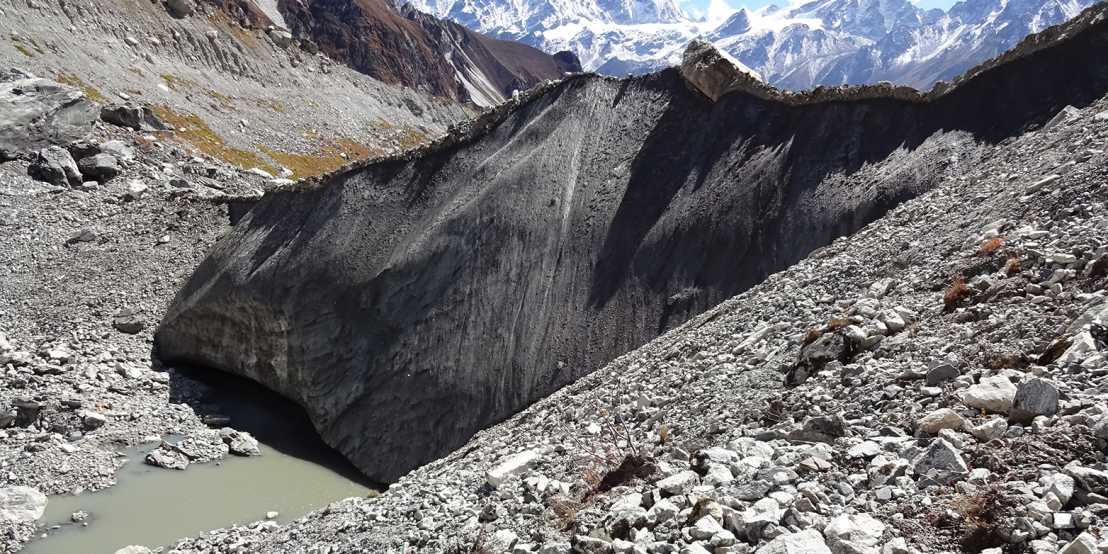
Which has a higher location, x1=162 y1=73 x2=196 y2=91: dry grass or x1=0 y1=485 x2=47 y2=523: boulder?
x1=162 y1=73 x2=196 y2=91: dry grass

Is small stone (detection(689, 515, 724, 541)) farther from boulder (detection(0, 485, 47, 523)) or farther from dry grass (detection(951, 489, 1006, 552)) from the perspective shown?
boulder (detection(0, 485, 47, 523))

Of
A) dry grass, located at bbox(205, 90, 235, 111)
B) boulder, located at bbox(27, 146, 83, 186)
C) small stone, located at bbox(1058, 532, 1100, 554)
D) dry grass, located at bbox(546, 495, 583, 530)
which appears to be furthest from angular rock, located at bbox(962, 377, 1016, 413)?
dry grass, located at bbox(205, 90, 235, 111)

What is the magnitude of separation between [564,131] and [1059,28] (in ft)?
55.2

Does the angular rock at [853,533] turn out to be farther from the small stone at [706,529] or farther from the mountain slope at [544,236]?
the mountain slope at [544,236]

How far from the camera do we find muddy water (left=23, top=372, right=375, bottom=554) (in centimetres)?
2117

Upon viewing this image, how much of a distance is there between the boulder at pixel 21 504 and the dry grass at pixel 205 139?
175 ft

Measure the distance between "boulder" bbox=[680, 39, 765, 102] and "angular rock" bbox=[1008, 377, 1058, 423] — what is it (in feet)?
70.3

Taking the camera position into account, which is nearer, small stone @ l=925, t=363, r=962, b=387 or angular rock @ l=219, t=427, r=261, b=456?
small stone @ l=925, t=363, r=962, b=387

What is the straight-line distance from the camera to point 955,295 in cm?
1280

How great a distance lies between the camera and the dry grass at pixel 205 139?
72756mm

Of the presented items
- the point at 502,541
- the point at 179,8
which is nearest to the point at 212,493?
the point at 502,541

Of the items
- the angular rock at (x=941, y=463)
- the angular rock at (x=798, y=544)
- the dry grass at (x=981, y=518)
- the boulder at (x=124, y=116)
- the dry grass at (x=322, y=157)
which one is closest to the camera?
the dry grass at (x=981, y=518)

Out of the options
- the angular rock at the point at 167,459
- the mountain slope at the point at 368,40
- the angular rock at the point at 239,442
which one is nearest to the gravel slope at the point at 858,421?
the angular rock at the point at 167,459

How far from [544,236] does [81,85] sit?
6560cm
